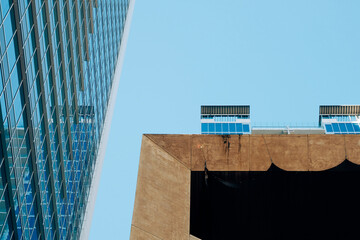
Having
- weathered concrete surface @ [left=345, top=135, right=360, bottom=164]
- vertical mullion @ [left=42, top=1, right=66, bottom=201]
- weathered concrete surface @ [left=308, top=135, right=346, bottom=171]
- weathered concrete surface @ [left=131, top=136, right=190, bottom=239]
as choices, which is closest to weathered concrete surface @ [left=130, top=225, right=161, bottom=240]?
weathered concrete surface @ [left=131, top=136, right=190, bottom=239]

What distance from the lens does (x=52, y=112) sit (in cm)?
4034

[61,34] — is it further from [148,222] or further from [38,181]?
[148,222]

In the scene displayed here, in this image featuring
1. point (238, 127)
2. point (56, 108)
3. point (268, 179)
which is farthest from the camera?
point (238, 127)

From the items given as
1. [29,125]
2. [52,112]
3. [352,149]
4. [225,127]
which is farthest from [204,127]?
[29,125]

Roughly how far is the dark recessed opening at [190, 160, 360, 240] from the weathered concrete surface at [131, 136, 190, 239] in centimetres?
131

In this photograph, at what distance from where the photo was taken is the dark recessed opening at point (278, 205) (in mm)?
33938

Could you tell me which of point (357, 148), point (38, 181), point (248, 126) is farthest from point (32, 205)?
point (248, 126)

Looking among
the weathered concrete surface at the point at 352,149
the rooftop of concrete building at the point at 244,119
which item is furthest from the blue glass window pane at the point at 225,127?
the weathered concrete surface at the point at 352,149

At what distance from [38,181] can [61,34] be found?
37.0 feet

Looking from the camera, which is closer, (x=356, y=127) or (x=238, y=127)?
(x=238, y=127)

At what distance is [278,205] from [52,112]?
16706 millimetres

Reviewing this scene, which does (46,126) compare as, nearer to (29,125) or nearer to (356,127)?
(29,125)

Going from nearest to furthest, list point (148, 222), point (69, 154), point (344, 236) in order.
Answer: point (148, 222)
point (344, 236)
point (69, 154)

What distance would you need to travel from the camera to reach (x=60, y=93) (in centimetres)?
4300
